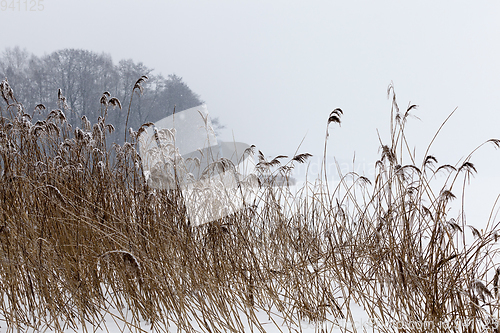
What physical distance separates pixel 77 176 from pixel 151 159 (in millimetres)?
460

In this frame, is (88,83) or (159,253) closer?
(159,253)

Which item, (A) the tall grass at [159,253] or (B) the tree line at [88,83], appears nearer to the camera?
(A) the tall grass at [159,253]

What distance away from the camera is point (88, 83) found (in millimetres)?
15953

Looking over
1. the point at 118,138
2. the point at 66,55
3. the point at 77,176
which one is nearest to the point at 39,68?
the point at 66,55

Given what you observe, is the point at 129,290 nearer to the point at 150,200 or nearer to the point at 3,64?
the point at 150,200

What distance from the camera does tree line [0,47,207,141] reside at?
15.6 meters

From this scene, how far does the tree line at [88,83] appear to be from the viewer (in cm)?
1555

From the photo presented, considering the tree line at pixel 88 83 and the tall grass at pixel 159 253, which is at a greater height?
the tree line at pixel 88 83

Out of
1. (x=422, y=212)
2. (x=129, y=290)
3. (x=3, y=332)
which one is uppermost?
(x=422, y=212)

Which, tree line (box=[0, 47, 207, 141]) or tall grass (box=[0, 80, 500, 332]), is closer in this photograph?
tall grass (box=[0, 80, 500, 332])

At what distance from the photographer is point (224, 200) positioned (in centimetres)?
245

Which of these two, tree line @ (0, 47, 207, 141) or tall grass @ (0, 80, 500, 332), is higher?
tree line @ (0, 47, 207, 141)

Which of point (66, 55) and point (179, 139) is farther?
point (66, 55)

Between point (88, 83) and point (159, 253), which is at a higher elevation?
point (88, 83)
